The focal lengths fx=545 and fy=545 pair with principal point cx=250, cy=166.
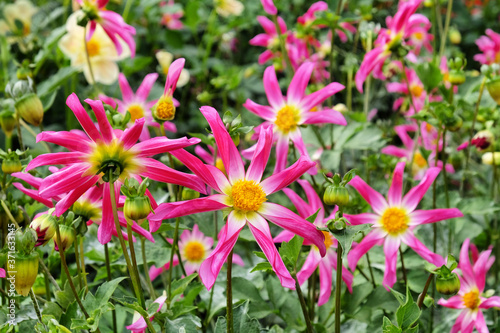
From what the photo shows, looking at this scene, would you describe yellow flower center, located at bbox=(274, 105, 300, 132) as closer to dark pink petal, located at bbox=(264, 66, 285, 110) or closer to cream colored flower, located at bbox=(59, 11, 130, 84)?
dark pink petal, located at bbox=(264, 66, 285, 110)

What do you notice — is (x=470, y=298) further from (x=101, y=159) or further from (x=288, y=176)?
(x=101, y=159)

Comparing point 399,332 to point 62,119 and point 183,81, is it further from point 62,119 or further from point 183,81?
point 62,119

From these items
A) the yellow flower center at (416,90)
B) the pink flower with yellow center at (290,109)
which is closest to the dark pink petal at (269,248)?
the pink flower with yellow center at (290,109)

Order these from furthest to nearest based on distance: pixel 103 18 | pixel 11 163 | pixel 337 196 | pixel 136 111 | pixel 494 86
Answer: pixel 136 111 < pixel 103 18 < pixel 494 86 < pixel 11 163 < pixel 337 196

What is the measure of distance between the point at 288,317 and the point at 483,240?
713 mm

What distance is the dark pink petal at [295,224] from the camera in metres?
0.74

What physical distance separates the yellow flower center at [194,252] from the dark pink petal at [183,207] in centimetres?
57

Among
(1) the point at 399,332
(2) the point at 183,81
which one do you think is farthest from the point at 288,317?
(2) the point at 183,81

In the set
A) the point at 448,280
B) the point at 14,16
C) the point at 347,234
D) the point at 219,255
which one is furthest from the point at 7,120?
the point at 14,16

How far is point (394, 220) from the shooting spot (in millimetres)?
1085

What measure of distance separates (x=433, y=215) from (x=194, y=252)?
574 mm

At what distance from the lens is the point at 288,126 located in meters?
1.16

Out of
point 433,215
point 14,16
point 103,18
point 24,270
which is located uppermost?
point 14,16

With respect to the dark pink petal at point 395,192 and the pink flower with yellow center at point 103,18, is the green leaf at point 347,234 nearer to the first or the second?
the dark pink petal at point 395,192
